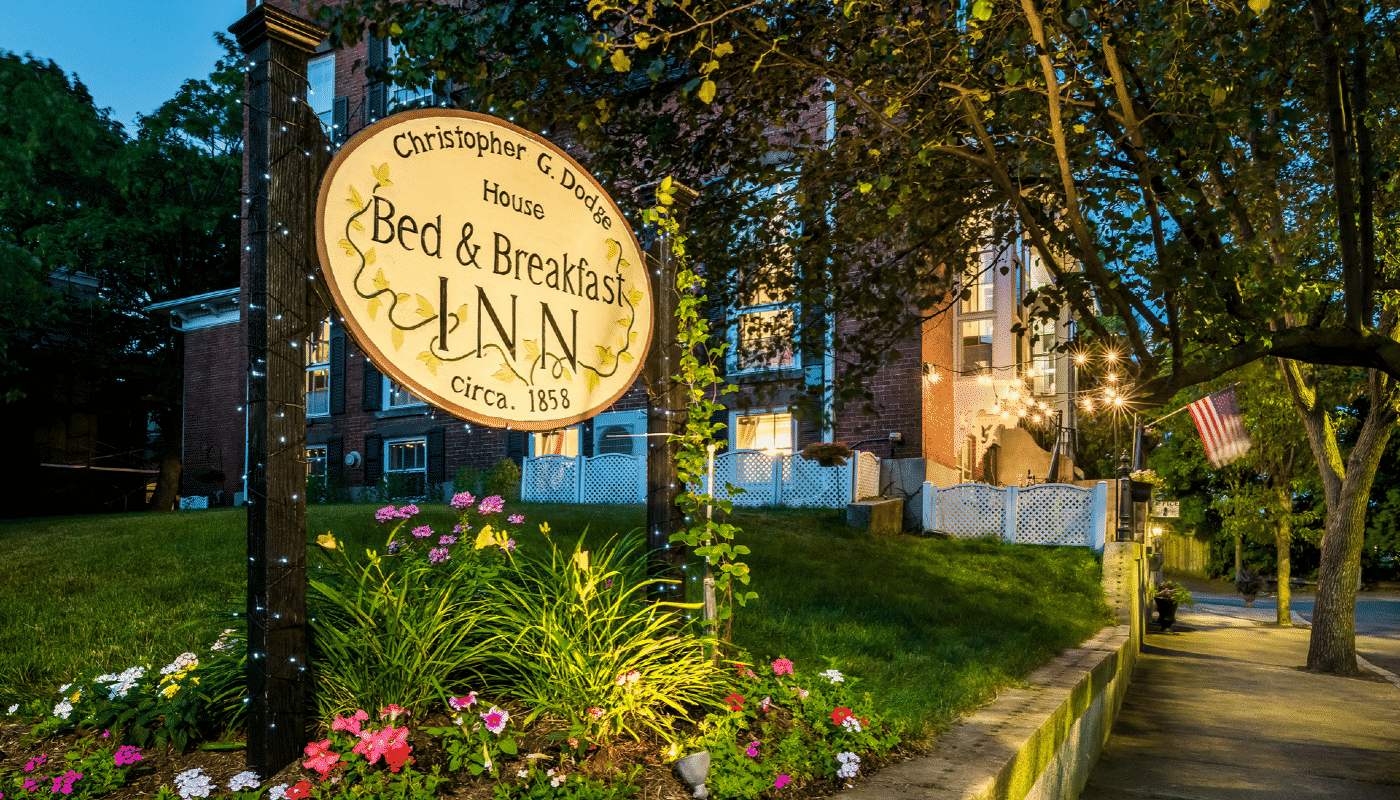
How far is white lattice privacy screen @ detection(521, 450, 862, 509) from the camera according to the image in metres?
18.6

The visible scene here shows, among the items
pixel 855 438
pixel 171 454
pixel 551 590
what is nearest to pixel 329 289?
pixel 551 590

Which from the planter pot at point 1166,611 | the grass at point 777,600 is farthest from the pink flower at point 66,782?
the planter pot at point 1166,611

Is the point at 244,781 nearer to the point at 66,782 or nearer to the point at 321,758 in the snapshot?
the point at 321,758

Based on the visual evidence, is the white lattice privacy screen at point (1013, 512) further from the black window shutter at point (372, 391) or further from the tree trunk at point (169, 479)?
the tree trunk at point (169, 479)

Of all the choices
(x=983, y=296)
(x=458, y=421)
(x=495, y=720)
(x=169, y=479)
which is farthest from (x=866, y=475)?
(x=169, y=479)

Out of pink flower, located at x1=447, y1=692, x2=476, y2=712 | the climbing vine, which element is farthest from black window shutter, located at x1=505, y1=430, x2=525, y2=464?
pink flower, located at x1=447, y1=692, x2=476, y2=712

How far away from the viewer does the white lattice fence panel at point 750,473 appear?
19.3 metres

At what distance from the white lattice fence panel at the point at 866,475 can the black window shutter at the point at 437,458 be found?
35.1 ft

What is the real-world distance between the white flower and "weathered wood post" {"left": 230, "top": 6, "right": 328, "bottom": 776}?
5 centimetres

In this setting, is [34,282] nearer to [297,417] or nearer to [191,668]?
[191,668]

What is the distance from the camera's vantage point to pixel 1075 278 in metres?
6.54

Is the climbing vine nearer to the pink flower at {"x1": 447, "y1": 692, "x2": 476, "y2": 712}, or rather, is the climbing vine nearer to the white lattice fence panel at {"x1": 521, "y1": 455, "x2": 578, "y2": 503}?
the pink flower at {"x1": 447, "y1": 692, "x2": 476, "y2": 712}

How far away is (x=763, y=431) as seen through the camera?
70.0ft

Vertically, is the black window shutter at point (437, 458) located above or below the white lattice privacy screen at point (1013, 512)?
above
